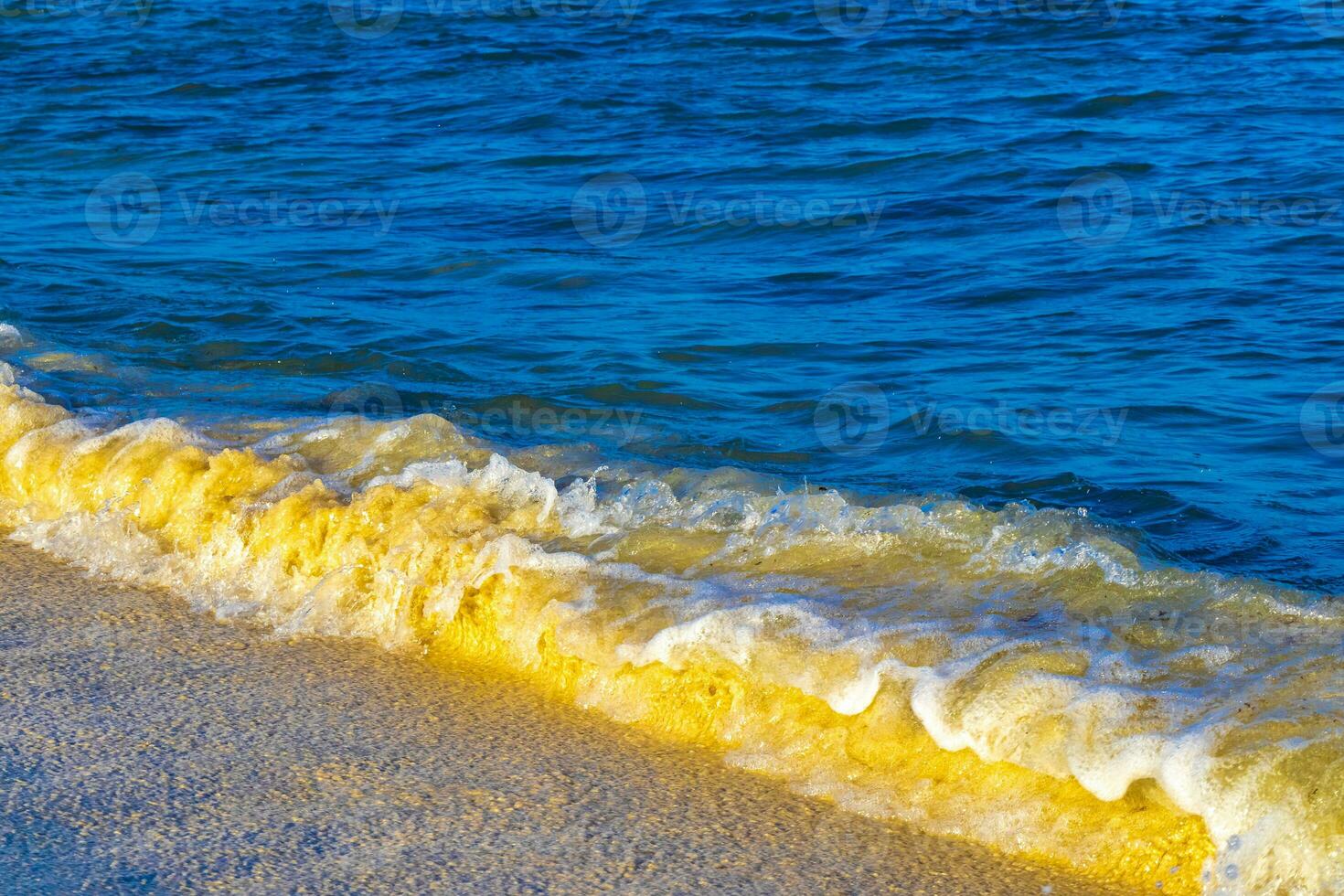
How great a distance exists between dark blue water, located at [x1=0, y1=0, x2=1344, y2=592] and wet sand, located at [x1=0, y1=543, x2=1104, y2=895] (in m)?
2.08

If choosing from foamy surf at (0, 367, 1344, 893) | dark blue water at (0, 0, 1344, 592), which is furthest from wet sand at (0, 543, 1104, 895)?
dark blue water at (0, 0, 1344, 592)

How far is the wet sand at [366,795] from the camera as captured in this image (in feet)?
9.95

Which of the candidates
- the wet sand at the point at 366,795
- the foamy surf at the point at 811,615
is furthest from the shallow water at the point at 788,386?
the wet sand at the point at 366,795

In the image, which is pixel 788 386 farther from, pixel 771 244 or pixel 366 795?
pixel 366 795

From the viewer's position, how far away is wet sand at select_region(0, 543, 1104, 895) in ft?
9.95

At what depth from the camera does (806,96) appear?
12008 millimetres

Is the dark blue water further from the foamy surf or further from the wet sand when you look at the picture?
the wet sand

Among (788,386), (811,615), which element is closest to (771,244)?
(788,386)

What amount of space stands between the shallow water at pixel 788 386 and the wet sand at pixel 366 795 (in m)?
0.17

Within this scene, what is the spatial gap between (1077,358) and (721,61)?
7.03 metres

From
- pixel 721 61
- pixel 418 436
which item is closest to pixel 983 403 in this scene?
pixel 418 436

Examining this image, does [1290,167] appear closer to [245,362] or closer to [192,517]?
[245,362]

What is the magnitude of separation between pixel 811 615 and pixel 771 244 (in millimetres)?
5142

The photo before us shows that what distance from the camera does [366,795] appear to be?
3340mm
